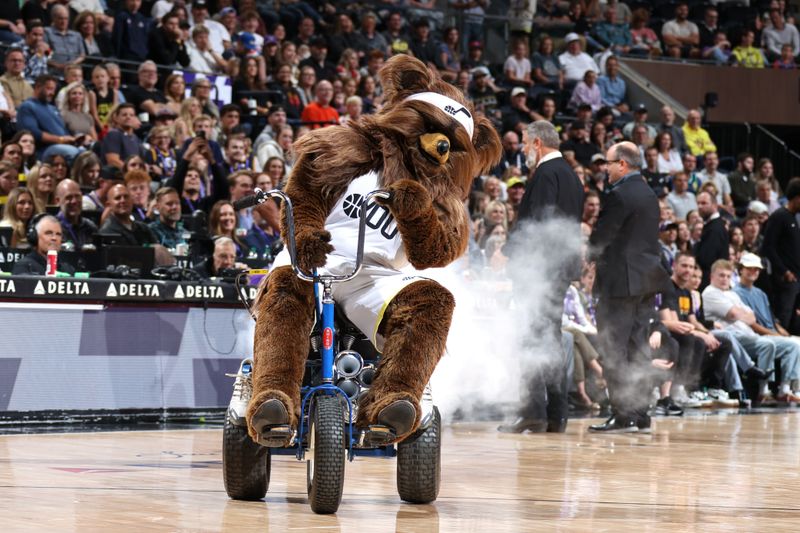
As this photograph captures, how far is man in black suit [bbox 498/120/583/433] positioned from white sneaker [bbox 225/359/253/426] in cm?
390

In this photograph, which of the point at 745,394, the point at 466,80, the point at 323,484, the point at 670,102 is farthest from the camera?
the point at 670,102

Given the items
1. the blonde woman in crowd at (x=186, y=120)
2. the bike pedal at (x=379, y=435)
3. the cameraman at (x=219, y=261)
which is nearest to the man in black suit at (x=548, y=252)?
the cameraman at (x=219, y=261)

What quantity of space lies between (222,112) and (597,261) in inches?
225

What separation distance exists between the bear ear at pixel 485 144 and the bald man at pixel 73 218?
483 centimetres

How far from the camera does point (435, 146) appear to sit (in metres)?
5.29

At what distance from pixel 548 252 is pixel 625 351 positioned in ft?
3.23

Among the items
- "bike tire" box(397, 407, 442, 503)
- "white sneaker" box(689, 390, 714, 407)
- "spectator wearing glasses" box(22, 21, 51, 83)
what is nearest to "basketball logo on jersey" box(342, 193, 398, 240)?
"bike tire" box(397, 407, 442, 503)

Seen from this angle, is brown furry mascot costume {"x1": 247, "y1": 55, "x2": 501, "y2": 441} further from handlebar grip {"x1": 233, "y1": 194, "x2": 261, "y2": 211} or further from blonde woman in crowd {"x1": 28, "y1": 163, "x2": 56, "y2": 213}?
blonde woman in crowd {"x1": 28, "y1": 163, "x2": 56, "y2": 213}

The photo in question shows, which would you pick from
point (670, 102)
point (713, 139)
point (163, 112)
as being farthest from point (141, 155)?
point (713, 139)

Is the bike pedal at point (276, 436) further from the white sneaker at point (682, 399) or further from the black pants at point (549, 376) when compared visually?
the white sneaker at point (682, 399)

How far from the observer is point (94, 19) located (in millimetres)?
14031

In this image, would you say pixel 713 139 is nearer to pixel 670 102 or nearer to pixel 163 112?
pixel 670 102

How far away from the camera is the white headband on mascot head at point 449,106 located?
548 centimetres

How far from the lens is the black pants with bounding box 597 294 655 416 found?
29.8 feet
